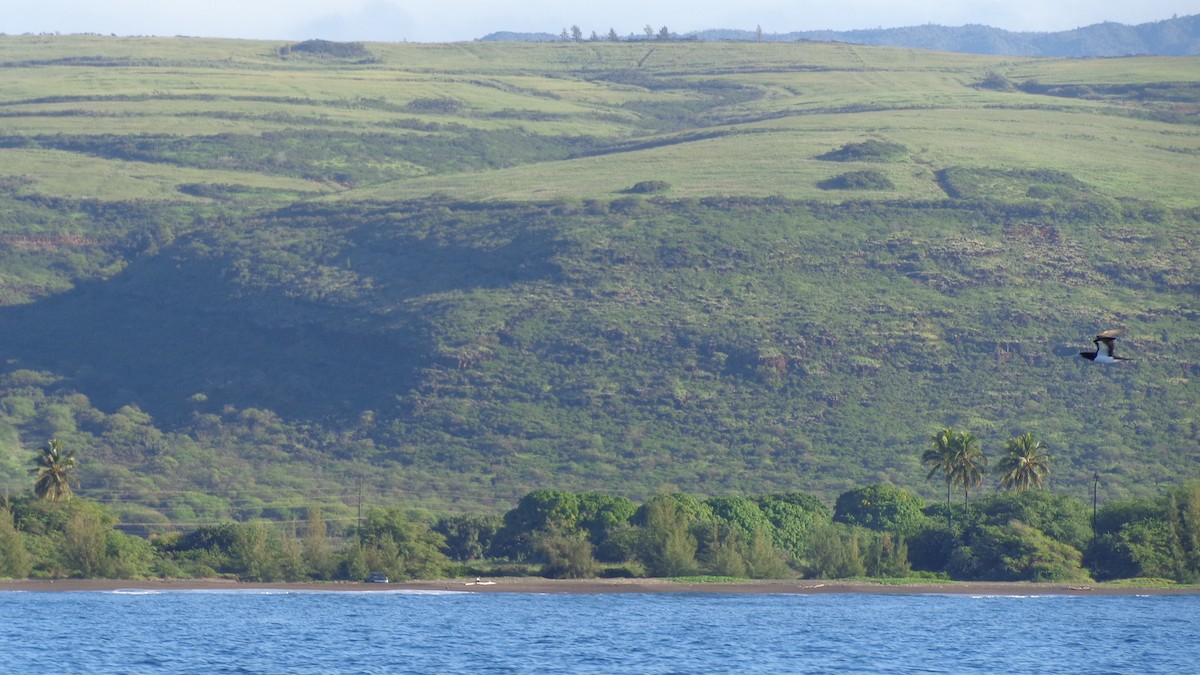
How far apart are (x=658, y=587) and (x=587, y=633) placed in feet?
65.4

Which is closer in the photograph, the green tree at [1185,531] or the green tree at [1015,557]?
the green tree at [1015,557]

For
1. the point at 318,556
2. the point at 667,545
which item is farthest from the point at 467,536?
the point at 667,545

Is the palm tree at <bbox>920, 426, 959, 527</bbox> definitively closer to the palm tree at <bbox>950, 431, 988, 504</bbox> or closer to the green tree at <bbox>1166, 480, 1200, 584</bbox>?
the palm tree at <bbox>950, 431, 988, 504</bbox>

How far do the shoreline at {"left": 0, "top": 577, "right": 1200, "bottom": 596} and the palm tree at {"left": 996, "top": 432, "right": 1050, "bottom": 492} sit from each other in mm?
11373

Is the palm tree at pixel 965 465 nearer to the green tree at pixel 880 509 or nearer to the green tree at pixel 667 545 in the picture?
the green tree at pixel 880 509

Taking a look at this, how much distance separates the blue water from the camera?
269 feet

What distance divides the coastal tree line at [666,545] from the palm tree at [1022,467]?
0.48 ft

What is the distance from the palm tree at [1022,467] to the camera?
4911 inches

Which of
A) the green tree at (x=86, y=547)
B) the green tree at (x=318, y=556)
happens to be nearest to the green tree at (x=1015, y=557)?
the green tree at (x=318, y=556)

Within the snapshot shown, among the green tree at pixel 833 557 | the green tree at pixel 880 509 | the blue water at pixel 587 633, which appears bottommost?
the blue water at pixel 587 633

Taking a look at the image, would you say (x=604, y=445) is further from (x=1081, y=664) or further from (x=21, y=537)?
(x=1081, y=664)

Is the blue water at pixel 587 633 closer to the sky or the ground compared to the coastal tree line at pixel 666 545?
closer to the ground

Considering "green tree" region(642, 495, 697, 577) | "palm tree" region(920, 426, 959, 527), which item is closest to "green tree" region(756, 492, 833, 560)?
"palm tree" region(920, 426, 959, 527)

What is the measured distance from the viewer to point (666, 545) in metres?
116
